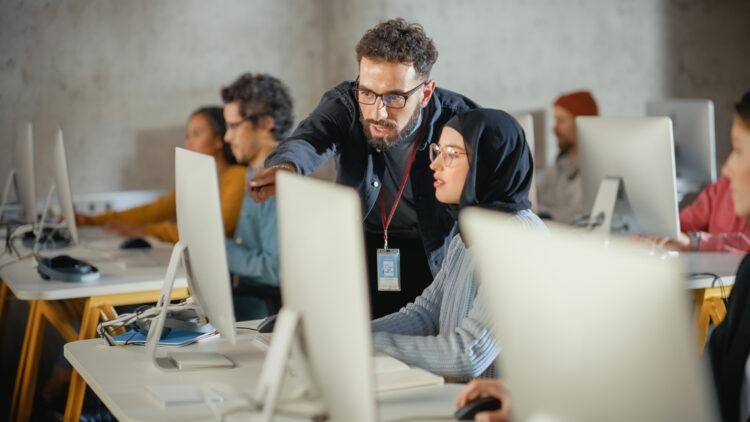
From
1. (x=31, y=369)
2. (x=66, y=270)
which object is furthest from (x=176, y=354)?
(x=31, y=369)

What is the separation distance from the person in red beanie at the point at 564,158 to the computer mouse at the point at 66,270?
2922 millimetres

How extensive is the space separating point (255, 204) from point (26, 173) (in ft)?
3.37

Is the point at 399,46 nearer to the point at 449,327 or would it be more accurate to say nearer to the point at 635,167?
the point at 449,327

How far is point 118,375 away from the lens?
2.27 m

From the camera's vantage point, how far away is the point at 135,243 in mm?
4227

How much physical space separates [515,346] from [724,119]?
5764mm

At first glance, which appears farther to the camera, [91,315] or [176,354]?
[91,315]

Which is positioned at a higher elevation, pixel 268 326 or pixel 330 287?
pixel 330 287

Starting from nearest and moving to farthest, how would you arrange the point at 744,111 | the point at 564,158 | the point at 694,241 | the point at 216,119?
the point at 744,111
the point at 694,241
the point at 216,119
the point at 564,158

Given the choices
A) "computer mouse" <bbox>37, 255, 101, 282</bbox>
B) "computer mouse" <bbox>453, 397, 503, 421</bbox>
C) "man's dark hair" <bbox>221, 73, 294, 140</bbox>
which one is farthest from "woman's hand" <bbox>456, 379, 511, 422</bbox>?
"man's dark hair" <bbox>221, 73, 294, 140</bbox>

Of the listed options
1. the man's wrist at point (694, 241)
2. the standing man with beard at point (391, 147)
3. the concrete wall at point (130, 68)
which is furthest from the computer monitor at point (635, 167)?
the concrete wall at point (130, 68)

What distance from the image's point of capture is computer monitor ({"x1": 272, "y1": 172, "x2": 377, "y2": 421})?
1.38 meters

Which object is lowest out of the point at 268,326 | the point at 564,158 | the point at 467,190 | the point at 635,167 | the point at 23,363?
the point at 23,363

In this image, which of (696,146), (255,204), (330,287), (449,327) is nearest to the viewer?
(330,287)
